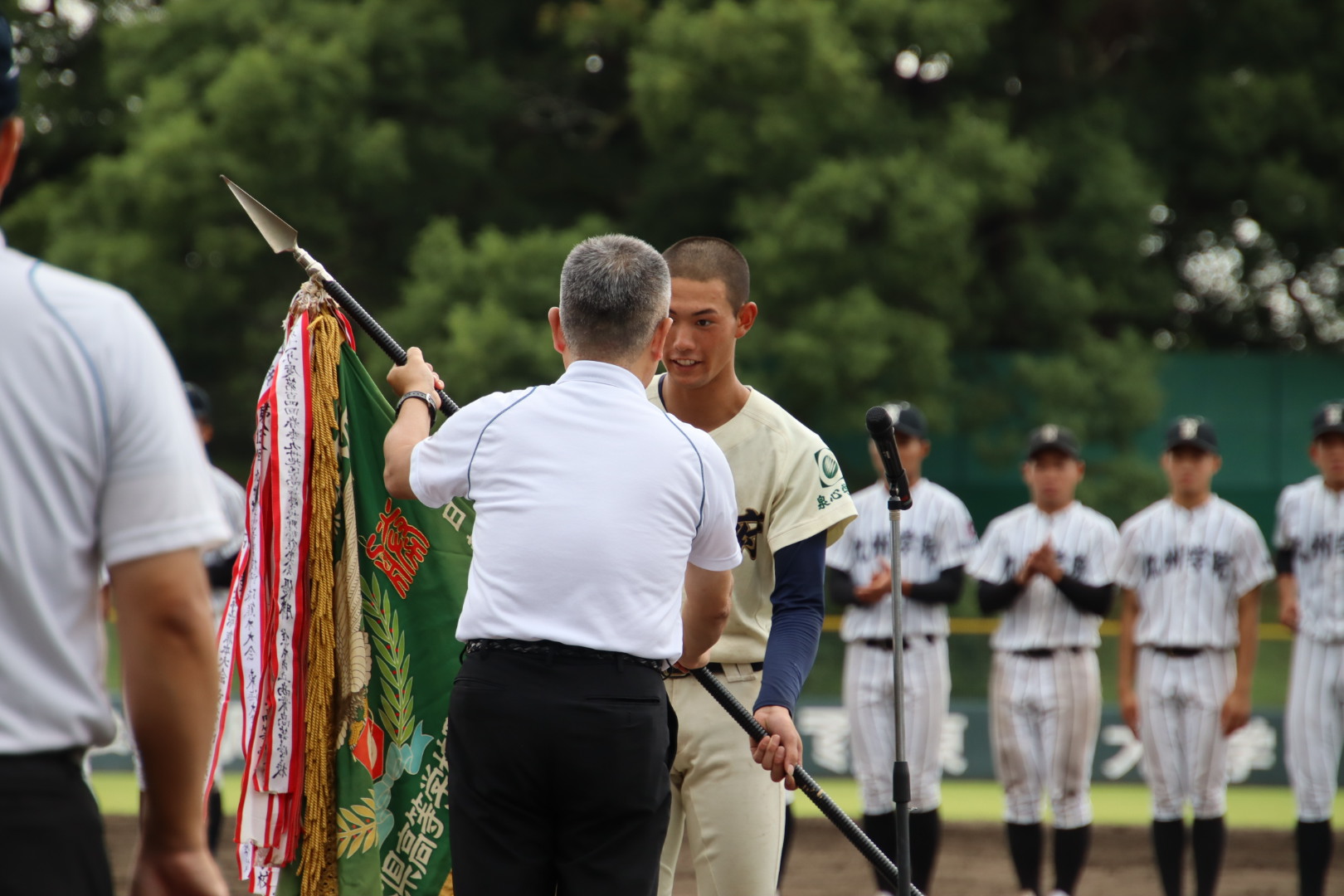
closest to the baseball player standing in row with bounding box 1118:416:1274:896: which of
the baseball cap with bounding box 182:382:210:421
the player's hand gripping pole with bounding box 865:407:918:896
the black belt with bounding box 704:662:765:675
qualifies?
the player's hand gripping pole with bounding box 865:407:918:896

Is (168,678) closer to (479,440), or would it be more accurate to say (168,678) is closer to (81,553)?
(81,553)

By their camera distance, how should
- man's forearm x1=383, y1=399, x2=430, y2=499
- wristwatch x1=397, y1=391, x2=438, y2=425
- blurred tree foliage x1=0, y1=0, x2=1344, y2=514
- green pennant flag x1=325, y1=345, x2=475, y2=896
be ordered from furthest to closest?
blurred tree foliage x1=0, y1=0, x2=1344, y2=514
green pennant flag x1=325, y1=345, x2=475, y2=896
wristwatch x1=397, y1=391, x2=438, y2=425
man's forearm x1=383, y1=399, x2=430, y2=499

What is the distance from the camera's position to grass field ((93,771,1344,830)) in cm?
915

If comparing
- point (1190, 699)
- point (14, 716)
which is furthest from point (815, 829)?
point (14, 716)

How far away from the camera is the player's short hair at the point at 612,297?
2988 millimetres

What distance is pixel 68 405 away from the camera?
1839 millimetres

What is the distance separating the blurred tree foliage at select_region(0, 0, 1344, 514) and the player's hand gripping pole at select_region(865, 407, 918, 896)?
10.2m

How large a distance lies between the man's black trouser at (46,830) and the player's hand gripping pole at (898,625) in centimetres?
210

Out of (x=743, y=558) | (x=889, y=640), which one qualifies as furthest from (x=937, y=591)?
(x=743, y=558)

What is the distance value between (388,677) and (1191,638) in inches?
189

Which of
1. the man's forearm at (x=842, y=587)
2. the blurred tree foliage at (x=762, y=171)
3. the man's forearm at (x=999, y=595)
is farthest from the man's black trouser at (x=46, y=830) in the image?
the blurred tree foliage at (x=762, y=171)

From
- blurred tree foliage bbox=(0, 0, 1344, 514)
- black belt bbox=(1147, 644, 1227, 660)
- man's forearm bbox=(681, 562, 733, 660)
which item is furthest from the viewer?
blurred tree foliage bbox=(0, 0, 1344, 514)

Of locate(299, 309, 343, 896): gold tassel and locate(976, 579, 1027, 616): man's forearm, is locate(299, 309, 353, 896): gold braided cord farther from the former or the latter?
locate(976, 579, 1027, 616): man's forearm

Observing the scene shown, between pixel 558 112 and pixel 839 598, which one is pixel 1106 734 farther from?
pixel 558 112
